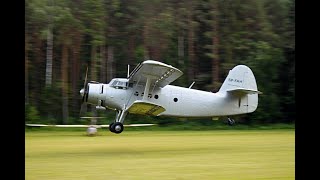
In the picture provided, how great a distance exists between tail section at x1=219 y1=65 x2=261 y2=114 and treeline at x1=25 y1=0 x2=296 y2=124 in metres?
2.87

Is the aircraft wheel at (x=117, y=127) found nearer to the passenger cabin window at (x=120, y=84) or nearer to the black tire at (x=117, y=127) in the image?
the black tire at (x=117, y=127)

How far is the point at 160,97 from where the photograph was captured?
681cm

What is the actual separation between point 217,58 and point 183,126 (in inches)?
115

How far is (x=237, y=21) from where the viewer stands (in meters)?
13.2

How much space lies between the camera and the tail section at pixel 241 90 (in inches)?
278

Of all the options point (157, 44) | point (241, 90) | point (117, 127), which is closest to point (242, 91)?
point (241, 90)

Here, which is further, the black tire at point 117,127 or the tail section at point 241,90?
the tail section at point 241,90

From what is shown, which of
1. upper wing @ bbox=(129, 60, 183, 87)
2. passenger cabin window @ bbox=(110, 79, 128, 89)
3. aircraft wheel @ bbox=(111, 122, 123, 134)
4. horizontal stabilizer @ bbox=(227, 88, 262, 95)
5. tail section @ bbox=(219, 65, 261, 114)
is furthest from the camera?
tail section @ bbox=(219, 65, 261, 114)

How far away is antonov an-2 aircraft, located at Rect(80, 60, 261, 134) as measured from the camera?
6.42 meters

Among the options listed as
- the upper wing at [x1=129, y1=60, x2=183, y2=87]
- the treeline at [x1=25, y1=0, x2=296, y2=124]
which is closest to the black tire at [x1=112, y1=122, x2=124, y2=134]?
the upper wing at [x1=129, y1=60, x2=183, y2=87]

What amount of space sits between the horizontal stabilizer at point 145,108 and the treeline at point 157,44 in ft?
12.7

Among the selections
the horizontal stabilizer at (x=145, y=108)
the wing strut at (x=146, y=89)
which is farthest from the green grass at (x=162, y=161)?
the wing strut at (x=146, y=89)

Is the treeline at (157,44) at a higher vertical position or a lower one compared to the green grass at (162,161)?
higher

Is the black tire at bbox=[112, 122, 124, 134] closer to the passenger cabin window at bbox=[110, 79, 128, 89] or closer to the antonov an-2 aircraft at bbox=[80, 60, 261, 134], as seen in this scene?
the antonov an-2 aircraft at bbox=[80, 60, 261, 134]
